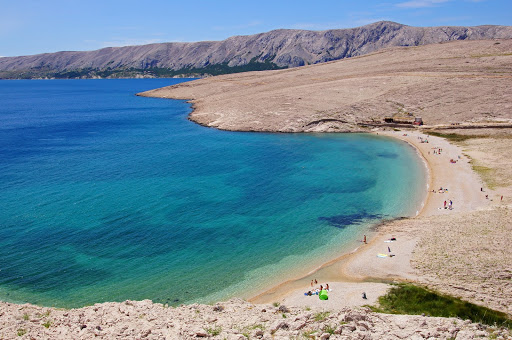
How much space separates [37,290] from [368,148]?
6437cm

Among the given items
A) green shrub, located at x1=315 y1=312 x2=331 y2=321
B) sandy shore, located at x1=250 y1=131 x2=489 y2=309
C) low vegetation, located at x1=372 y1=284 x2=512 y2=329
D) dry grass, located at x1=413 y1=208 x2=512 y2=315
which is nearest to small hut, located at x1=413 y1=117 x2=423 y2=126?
sandy shore, located at x1=250 y1=131 x2=489 y2=309

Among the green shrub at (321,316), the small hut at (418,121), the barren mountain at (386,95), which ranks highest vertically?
the barren mountain at (386,95)

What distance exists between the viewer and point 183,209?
1870 inches

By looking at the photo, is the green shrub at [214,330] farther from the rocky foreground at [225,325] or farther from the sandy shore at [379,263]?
the sandy shore at [379,263]

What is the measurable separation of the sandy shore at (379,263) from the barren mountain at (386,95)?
4400cm

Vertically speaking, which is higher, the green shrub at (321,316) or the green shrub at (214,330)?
the green shrub at (321,316)

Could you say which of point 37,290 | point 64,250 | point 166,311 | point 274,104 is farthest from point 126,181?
point 274,104

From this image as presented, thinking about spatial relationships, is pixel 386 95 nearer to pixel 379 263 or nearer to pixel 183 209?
pixel 183 209

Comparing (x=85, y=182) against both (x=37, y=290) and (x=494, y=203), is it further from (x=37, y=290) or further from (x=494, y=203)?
(x=494, y=203)

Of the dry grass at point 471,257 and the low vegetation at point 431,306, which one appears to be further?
the dry grass at point 471,257

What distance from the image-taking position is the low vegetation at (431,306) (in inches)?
995

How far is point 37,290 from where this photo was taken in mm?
30688

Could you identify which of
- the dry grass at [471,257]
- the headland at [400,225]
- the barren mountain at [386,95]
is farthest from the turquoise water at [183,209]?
the barren mountain at [386,95]

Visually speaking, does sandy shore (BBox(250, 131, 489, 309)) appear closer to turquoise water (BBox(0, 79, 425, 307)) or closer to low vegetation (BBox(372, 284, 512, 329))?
low vegetation (BBox(372, 284, 512, 329))
